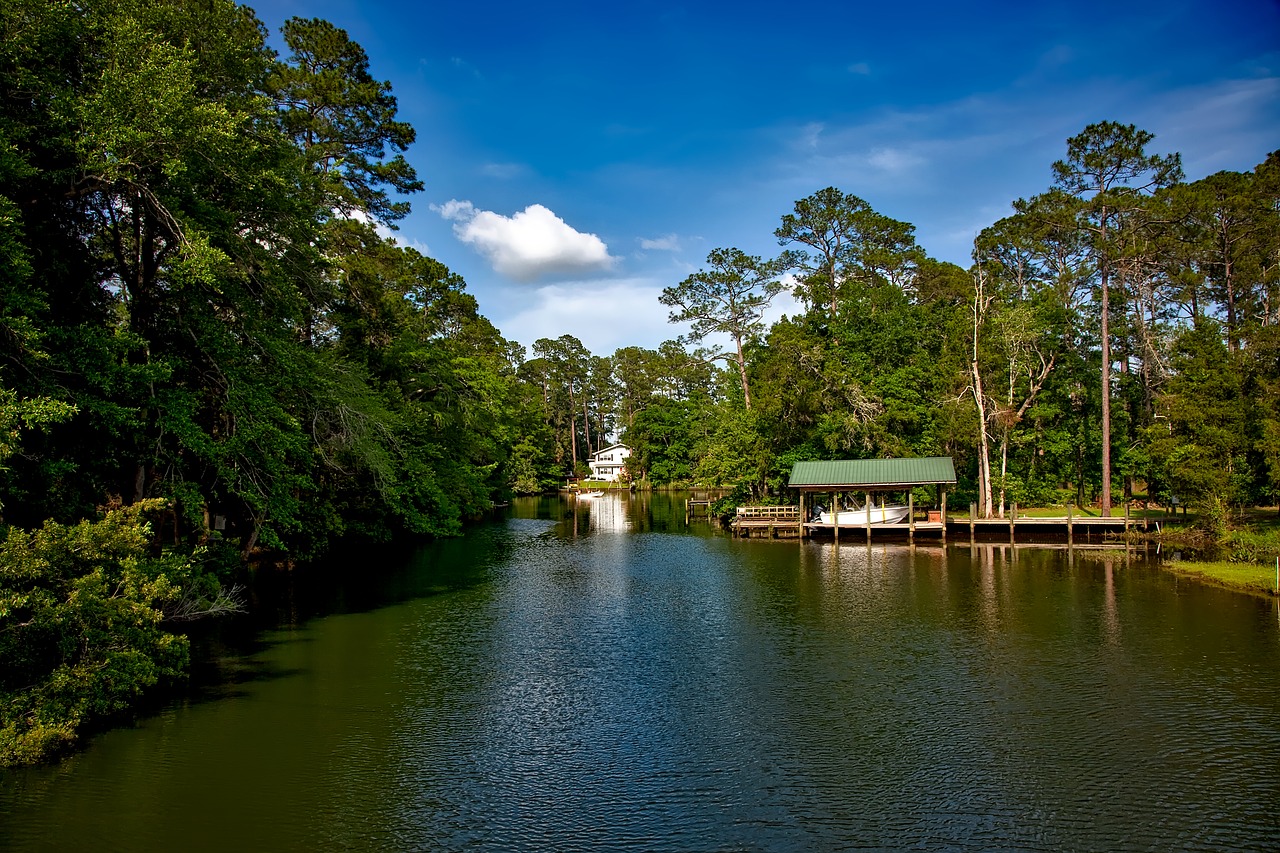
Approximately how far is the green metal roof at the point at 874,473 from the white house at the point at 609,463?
59.6m

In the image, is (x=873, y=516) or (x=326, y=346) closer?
(x=326, y=346)

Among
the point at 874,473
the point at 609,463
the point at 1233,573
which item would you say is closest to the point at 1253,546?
the point at 1233,573

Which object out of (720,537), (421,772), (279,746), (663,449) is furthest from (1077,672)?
(663,449)

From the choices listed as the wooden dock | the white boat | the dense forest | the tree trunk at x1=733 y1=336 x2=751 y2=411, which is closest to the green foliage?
the dense forest

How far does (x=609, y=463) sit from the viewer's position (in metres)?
94.9

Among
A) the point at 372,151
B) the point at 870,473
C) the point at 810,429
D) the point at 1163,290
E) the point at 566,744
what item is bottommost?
the point at 566,744

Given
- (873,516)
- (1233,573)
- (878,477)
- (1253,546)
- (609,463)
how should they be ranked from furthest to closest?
(609,463) < (873,516) < (878,477) < (1253,546) < (1233,573)

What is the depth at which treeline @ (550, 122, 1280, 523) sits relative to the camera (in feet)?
114

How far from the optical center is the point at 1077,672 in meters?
13.7

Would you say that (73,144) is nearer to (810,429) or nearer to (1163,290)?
(810,429)

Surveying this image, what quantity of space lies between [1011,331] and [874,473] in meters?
10.1

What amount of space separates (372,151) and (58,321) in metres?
17.6

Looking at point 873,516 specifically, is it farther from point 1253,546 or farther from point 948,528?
point 1253,546

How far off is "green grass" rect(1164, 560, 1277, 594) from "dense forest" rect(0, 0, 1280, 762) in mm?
2224
